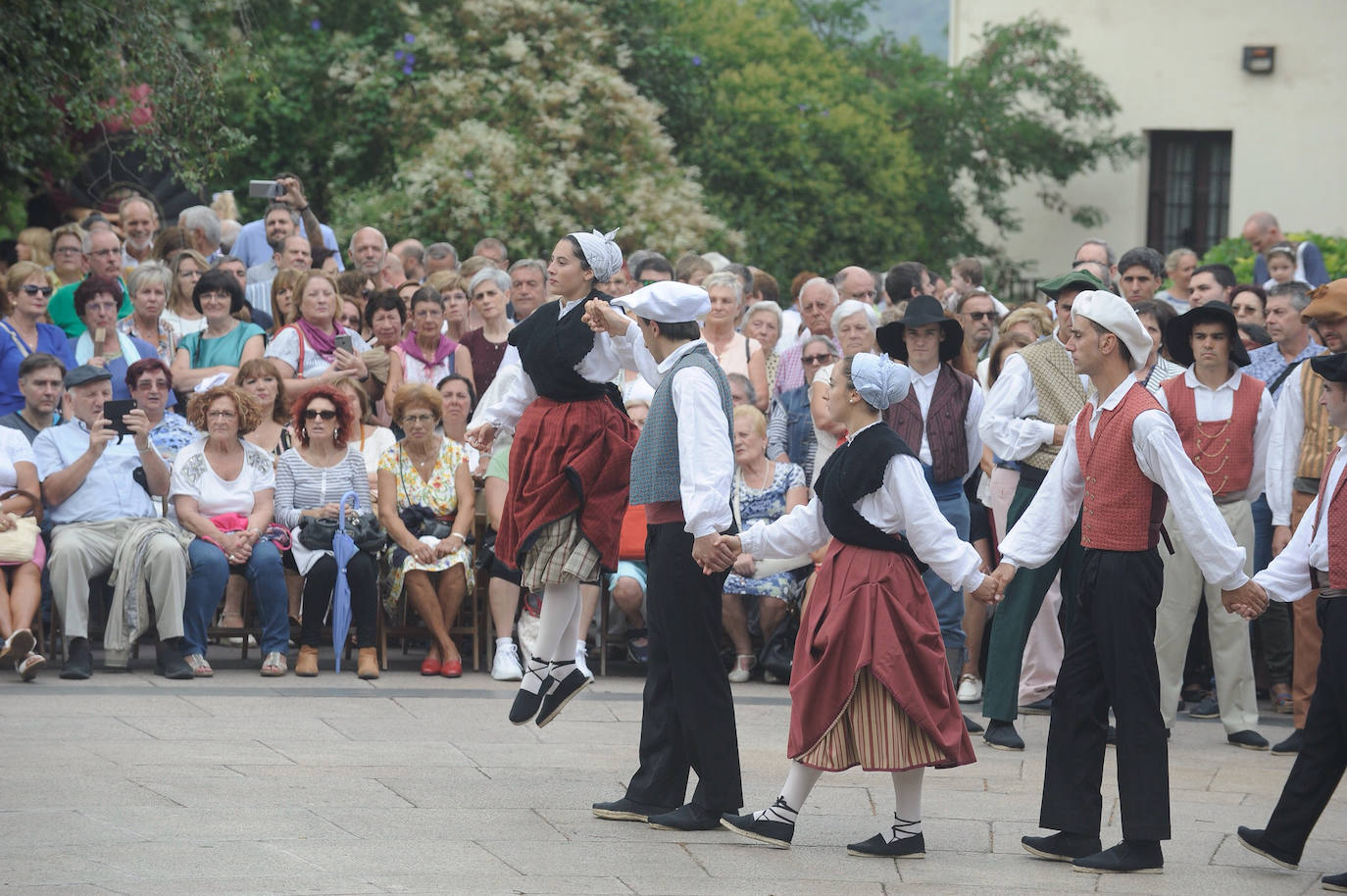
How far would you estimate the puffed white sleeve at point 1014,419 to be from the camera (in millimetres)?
8398

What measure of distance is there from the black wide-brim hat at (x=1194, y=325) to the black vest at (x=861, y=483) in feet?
7.45

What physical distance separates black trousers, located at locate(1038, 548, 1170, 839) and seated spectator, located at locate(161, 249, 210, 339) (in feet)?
22.0

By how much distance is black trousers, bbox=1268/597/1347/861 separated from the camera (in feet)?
20.4

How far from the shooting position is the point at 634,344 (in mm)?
6746

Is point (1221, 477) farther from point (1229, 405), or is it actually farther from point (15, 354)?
point (15, 354)

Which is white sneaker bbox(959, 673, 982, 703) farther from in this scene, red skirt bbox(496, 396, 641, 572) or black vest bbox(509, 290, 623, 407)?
black vest bbox(509, 290, 623, 407)

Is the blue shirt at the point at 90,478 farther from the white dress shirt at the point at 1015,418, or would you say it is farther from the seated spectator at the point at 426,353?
the white dress shirt at the point at 1015,418

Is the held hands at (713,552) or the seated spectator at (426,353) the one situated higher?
the seated spectator at (426,353)

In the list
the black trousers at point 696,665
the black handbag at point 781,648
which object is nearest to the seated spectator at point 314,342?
the black handbag at point 781,648

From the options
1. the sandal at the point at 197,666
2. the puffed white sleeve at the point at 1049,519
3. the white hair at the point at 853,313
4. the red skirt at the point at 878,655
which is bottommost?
the sandal at the point at 197,666

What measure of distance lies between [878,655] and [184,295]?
6.86 metres

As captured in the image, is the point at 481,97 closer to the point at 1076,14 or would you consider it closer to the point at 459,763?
the point at 1076,14

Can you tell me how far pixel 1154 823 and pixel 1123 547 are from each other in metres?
0.94

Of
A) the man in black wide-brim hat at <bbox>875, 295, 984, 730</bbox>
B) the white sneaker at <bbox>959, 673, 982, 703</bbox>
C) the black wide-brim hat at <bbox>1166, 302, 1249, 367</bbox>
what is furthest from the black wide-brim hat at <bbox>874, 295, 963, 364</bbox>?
the white sneaker at <bbox>959, 673, 982, 703</bbox>
